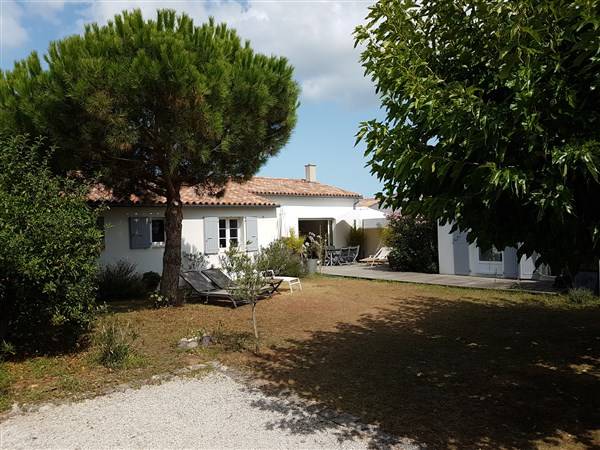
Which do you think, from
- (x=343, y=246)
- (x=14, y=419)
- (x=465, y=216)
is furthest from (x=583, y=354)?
(x=343, y=246)

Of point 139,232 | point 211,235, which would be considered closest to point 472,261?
point 211,235

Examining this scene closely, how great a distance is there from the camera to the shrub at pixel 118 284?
12359 mm

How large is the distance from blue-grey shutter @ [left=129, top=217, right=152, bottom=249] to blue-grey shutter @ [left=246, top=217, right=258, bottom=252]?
152 inches

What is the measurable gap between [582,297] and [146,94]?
10835mm

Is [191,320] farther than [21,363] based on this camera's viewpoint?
Yes

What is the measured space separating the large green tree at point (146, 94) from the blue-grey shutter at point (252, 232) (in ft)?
22.8

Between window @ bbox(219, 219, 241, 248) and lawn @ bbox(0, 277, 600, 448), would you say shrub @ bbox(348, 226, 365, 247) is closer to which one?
window @ bbox(219, 219, 241, 248)

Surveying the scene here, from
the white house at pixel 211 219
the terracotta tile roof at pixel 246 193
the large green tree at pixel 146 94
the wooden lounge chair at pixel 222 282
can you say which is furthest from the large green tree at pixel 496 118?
the wooden lounge chair at pixel 222 282

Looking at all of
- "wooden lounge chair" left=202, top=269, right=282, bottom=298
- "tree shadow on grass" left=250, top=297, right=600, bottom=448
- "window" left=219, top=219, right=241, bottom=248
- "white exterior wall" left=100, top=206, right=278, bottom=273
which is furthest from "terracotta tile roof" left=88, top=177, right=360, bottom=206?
"tree shadow on grass" left=250, top=297, right=600, bottom=448

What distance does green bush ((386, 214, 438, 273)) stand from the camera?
716 inches

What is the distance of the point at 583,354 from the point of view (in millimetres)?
6707

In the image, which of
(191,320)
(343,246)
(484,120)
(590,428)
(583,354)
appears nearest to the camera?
(484,120)

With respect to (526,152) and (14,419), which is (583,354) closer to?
(526,152)

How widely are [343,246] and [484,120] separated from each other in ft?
76.2
